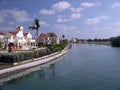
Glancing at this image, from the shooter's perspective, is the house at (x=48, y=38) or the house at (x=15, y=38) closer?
the house at (x=15, y=38)

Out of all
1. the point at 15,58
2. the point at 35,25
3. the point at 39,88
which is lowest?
the point at 39,88

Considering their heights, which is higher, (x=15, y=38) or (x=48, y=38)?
(x=48, y=38)

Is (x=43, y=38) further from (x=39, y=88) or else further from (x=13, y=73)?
(x=39, y=88)

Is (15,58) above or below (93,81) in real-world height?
above

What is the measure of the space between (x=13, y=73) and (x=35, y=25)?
4129 centimetres

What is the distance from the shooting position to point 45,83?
94.0ft

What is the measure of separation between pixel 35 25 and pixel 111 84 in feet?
165

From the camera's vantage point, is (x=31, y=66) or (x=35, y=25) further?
(x=35, y=25)

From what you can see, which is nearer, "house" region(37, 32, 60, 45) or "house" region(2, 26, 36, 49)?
"house" region(2, 26, 36, 49)

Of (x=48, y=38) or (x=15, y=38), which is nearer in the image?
(x=15, y=38)

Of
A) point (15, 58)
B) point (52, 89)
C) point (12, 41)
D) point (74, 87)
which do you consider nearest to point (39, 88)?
point (52, 89)

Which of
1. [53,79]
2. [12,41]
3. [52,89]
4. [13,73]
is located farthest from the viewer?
[12,41]

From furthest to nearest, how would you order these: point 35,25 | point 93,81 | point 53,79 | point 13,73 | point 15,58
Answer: point 35,25 → point 15,58 → point 13,73 → point 53,79 → point 93,81

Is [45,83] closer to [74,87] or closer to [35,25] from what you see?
[74,87]
